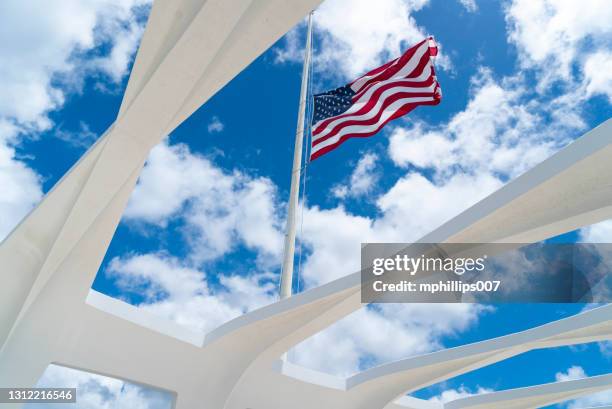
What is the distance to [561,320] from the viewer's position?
1141 cm

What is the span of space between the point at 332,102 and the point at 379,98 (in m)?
1.56

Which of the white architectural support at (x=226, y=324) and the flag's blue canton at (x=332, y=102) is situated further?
the flag's blue canton at (x=332, y=102)

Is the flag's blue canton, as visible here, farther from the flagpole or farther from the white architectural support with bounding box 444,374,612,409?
the white architectural support with bounding box 444,374,612,409

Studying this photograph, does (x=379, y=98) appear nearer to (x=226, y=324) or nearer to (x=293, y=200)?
(x=293, y=200)

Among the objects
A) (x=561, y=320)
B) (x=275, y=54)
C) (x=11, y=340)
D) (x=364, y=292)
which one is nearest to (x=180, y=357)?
(x=11, y=340)

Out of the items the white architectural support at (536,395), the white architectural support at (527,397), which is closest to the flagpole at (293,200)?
the white architectural support at (527,397)

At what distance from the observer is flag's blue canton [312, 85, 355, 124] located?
42.2ft

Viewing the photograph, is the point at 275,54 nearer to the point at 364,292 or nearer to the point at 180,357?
the point at 364,292

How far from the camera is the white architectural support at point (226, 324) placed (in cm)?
605

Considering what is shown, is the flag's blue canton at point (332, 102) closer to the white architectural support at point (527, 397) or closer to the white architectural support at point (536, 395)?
the white architectural support at point (527, 397)

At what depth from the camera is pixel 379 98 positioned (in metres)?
12.1

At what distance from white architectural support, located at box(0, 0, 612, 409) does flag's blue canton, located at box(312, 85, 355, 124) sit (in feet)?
16.4

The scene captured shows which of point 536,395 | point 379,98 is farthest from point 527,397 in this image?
point 379,98

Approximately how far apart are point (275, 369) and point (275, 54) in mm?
7651
